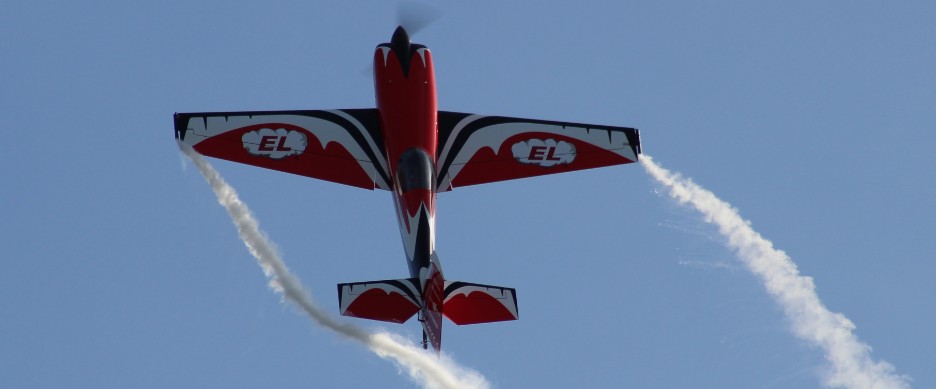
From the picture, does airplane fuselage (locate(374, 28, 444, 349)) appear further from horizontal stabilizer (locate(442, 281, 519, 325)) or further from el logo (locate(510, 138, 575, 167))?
el logo (locate(510, 138, 575, 167))

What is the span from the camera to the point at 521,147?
4388 centimetres

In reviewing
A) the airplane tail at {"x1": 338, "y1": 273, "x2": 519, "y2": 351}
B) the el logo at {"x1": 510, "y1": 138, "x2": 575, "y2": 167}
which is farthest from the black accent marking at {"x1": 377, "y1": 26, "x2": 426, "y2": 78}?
the airplane tail at {"x1": 338, "y1": 273, "x2": 519, "y2": 351}

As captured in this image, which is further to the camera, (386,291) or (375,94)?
(375,94)

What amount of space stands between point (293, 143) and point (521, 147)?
5516mm

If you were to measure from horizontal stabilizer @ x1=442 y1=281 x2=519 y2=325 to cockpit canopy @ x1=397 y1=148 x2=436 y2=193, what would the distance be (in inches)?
133

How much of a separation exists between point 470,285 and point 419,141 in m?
4.69

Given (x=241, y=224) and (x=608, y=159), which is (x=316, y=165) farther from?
(x=608, y=159)

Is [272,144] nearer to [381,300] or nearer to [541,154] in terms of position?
[381,300]

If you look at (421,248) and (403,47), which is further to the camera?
(403,47)

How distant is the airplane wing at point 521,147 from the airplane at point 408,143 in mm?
24

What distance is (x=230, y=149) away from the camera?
42.4 metres

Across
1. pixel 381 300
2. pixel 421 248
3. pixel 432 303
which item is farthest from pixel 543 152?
pixel 381 300

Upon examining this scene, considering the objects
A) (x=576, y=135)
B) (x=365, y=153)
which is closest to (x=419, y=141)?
(x=365, y=153)

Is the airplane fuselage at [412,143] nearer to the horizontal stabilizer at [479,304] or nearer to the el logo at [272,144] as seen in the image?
the horizontal stabilizer at [479,304]
